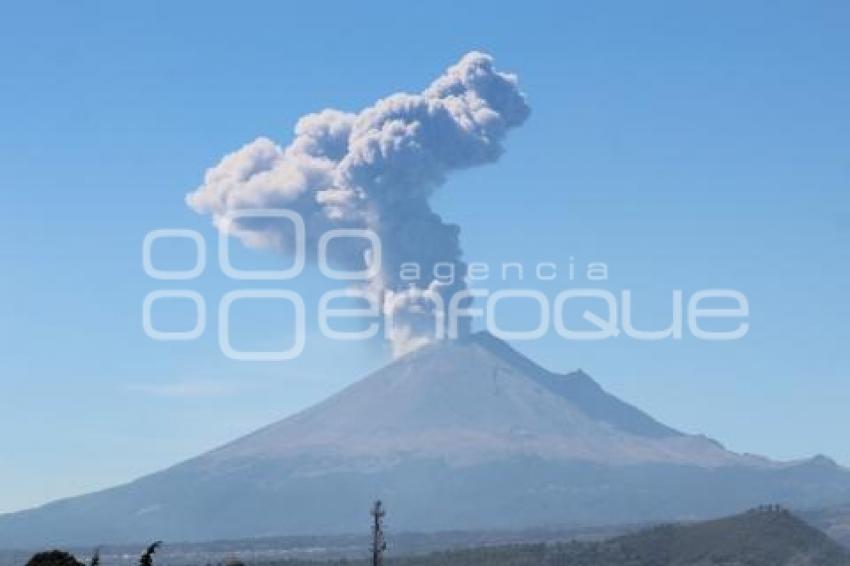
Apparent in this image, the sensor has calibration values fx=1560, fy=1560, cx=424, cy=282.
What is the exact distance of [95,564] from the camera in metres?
80.2

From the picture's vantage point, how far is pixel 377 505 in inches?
3499

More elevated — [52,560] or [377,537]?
[377,537]

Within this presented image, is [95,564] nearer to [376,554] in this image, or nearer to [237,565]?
[237,565]

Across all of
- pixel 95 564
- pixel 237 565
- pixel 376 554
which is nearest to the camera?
pixel 237 565

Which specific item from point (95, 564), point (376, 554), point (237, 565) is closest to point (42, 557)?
point (95, 564)

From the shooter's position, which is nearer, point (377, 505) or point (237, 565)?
point (237, 565)

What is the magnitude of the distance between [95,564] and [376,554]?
1563 cm

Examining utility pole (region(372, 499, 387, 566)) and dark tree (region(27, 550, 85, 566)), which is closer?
dark tree (region(27, 550, 85, 566))

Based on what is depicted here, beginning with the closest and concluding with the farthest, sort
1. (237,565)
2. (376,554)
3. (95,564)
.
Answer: (237,565), (95,564), (376,554)

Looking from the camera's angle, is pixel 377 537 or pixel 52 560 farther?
pixel 377 537

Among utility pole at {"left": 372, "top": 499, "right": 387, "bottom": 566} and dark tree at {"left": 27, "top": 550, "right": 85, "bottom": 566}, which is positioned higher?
utility pole at {"left": 372, "top": 499, "right": 387, "bottom": 566}

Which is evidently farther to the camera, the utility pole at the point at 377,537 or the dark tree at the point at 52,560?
the utility pole at the point at 377,537

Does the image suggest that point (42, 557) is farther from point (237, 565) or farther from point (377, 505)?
point (377, 505)

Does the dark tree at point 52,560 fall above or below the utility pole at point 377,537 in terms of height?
below
